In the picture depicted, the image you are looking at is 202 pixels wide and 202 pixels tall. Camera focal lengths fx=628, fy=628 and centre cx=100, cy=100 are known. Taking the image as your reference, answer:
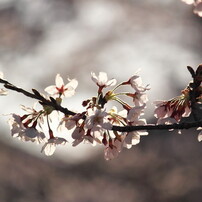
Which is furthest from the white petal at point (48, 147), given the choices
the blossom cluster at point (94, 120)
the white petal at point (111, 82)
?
the white petal at point (111, 82)

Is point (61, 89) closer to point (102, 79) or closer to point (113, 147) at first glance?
point (102, 79)

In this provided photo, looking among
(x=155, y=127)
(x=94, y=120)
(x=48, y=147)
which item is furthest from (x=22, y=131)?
(x=155, y=127)

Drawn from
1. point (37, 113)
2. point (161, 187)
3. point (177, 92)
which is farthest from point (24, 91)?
point (161, 187)

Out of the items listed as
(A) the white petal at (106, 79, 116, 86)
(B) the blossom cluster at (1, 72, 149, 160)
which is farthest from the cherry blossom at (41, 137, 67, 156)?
(A) the white petal at (106, 79, 116, 86)

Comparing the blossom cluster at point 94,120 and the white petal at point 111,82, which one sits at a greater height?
the white petal at point 111,82

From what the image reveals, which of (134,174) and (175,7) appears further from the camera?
(175,7)

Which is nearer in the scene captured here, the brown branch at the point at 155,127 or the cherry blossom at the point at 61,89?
the brown branch at the point at 155,127

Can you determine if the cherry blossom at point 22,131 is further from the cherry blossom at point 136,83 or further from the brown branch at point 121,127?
the cherry blossom at point 136,83

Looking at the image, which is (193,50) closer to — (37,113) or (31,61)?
(31,61)
